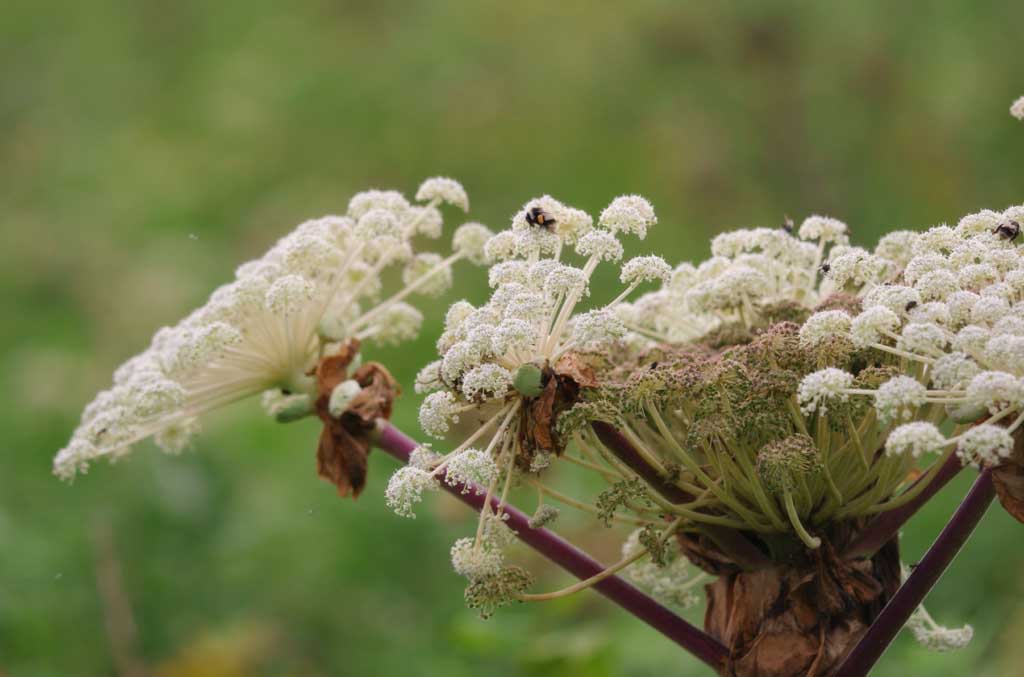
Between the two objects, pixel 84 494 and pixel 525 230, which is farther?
pixel 84 494

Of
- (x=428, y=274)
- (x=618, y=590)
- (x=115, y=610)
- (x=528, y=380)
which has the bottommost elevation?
(x=115, y=610)

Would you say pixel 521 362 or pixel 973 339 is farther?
pixel 521 362

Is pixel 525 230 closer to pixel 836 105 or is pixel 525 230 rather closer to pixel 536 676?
pixel 536 676

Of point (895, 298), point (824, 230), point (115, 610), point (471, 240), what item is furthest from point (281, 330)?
point (115, 610)

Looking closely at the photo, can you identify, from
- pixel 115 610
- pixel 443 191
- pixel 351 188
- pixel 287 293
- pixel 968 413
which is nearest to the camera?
pixel 968 413

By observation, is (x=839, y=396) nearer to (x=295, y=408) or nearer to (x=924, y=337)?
(x=924, y=337)

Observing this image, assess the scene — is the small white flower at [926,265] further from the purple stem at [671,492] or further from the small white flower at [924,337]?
the purple stem at [671,492]

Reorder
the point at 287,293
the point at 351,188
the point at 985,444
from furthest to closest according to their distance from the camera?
1. the point at 351,188
2. the point at 287,293
3. the point at 985,444

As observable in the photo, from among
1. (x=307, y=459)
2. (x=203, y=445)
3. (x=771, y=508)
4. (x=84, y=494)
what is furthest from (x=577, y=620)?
(x=771, y=508)
